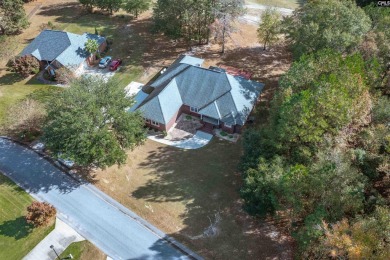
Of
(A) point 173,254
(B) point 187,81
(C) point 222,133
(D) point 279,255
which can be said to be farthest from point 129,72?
Result: (D) point 279,255

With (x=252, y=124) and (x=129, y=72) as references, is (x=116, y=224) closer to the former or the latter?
(x=252, y=124)

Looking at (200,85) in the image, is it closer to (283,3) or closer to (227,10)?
(227,10)

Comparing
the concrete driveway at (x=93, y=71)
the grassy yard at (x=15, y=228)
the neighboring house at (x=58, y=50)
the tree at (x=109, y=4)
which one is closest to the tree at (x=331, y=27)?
the concrete driveway at (x=93, y=71)

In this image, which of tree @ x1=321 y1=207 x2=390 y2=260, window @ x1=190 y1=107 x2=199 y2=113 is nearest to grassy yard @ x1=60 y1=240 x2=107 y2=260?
tree @ x1=321 y1=207 x2=390 y2=260

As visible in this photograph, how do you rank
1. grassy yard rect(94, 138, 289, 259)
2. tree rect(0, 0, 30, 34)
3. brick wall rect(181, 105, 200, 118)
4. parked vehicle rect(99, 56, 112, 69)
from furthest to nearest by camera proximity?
1. tree rect(0, 0, 30, 34)
2. parked vehicle rect(99, 56, 112, 69)
3. brick wall rect(181, 105, 200, 118)
4. grassy yard rect(94, 138, 289, 259)

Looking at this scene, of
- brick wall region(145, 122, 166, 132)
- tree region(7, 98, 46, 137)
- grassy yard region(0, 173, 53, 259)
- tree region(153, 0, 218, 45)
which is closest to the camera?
grassy yard region(0, 173, 53, 259)

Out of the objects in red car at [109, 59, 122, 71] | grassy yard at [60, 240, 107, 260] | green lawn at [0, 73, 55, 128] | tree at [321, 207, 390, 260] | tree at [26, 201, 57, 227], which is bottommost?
grassy yard at [60, 240, 107, 260]

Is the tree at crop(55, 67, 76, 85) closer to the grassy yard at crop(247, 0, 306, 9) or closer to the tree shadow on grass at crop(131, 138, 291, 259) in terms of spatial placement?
the tree shadow on grass at crop(131, 138, 291, 259)

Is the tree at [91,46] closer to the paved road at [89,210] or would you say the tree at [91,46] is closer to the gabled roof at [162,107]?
the gabled roof at [162,107]
